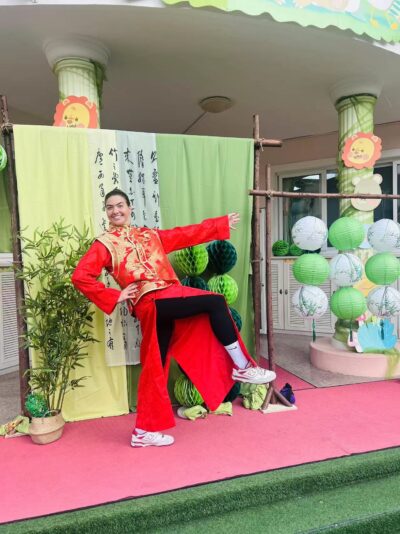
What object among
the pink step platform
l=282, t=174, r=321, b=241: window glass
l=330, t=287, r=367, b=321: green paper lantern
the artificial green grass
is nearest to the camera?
the artificial green grass

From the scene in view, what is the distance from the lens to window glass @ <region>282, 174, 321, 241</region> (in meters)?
5.76

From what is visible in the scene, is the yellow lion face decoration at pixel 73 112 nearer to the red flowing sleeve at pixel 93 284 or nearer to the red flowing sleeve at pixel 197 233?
the red flowing sleeve at pixel 197 233

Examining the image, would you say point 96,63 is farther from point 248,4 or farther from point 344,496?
point 344,496

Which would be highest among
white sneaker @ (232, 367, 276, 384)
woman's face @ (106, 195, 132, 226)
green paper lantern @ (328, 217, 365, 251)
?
woman's face @ (106, 195, 132, 226)

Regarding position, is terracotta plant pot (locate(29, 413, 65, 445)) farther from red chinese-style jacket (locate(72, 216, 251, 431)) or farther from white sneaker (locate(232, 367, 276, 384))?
white sneaker (locate(232, 367, 276, 384))

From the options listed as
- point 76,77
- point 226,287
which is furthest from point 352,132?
point 76,77

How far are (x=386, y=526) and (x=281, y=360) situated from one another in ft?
8.02

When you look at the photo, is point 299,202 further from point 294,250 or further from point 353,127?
point 353,127

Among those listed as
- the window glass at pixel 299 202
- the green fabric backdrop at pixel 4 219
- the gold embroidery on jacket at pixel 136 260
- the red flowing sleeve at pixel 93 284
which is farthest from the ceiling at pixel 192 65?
the red flowing sleeve at pixel 93 284

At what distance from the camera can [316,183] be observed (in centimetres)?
577

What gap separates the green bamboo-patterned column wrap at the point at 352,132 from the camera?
402 centimetres

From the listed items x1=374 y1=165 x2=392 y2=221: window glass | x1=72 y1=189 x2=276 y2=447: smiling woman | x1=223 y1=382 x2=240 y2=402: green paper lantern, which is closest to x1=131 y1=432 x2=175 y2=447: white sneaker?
x1=72 y1=189 x2=276 y2=447: smiling woman

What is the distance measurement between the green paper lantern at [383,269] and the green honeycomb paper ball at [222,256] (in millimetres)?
1288

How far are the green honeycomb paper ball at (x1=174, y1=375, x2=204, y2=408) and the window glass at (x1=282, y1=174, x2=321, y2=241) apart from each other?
352 centimetres
